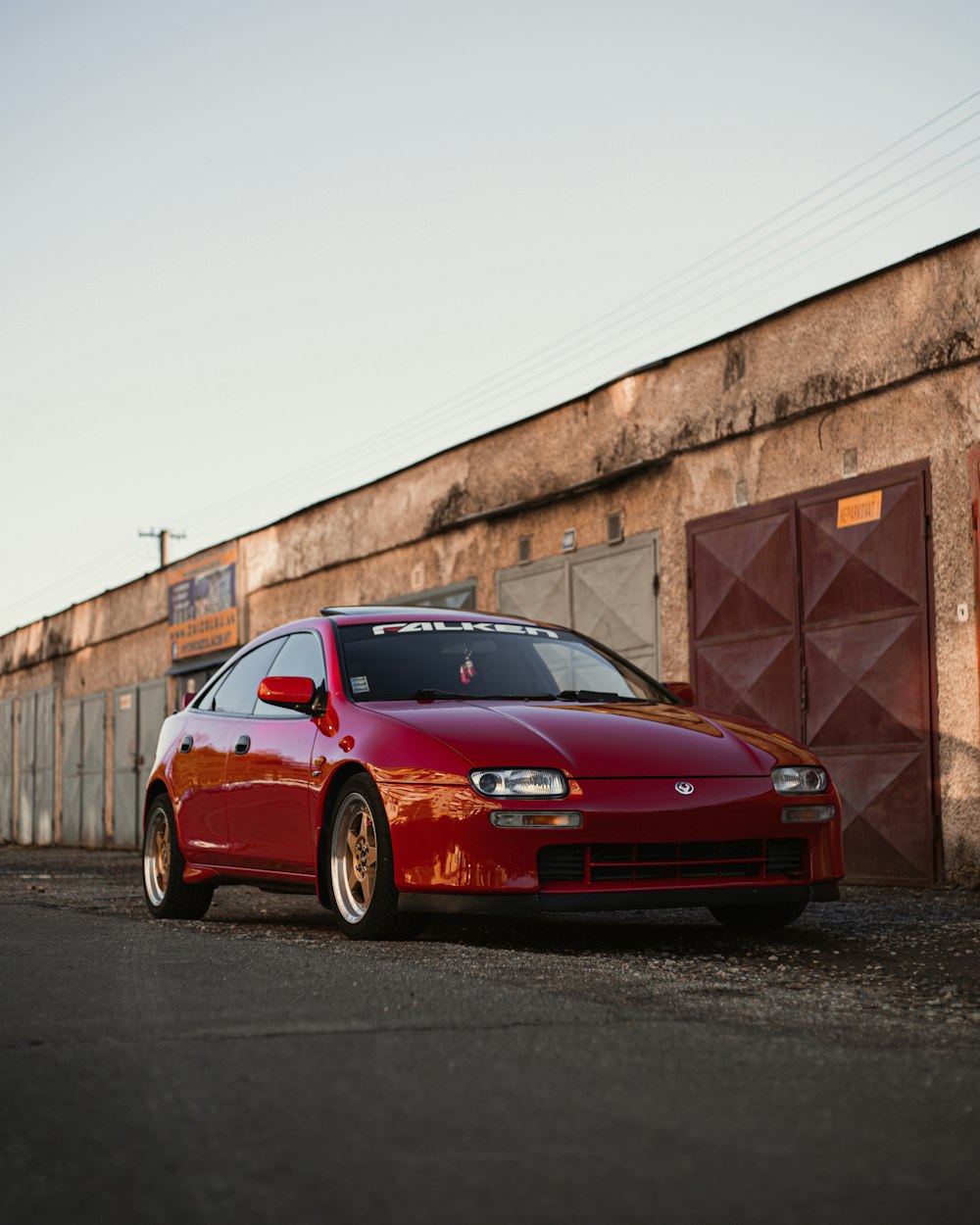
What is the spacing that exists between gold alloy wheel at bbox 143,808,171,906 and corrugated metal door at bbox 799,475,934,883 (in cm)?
498

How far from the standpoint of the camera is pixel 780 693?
41.4 feet

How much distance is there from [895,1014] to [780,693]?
25.8ft

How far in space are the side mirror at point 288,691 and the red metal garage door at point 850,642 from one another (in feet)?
17.0

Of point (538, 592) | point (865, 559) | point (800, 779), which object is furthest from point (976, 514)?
point (538, 592)

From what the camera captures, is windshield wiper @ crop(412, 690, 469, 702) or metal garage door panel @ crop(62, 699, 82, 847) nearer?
windshield wiper @ crop(412, 690, 469, 702)

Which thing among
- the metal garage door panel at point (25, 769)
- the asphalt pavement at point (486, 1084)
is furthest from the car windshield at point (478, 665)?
the metal garage door panel at point (25, 769)

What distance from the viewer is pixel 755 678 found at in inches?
507

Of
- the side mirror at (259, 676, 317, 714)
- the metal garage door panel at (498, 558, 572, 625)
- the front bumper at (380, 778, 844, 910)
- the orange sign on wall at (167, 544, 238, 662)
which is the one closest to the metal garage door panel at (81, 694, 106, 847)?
the orange sign on wall at (167, 544, 238, 662)

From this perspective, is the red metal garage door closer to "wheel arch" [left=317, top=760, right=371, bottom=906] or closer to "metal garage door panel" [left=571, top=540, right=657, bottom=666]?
"metal garage door panel" [left=571, top=540, right=657, bottom=666]

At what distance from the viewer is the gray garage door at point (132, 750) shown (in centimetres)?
2762

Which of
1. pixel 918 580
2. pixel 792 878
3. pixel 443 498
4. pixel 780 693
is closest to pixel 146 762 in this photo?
pixel 443 498

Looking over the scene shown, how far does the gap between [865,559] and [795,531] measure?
85cm

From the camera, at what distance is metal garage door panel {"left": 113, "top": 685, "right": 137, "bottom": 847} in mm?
28141

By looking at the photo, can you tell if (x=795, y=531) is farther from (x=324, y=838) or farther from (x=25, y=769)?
(x=25, y=769)
